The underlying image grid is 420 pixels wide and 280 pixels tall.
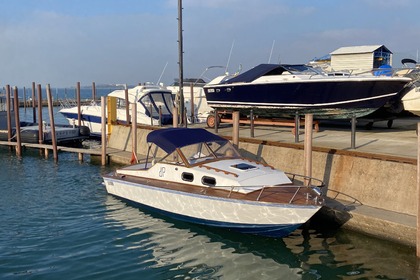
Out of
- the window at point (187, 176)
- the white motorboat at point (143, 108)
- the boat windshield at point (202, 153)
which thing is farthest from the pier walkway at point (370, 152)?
the white motorboat at point (143, 108)

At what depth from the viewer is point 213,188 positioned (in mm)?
9703

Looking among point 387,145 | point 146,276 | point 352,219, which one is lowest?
point 146,276

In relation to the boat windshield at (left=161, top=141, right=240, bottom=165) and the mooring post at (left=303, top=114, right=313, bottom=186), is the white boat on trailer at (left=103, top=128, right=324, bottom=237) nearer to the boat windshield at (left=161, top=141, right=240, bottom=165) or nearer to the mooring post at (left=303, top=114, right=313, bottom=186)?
the boat windshield at (left=161, top=141, right=240, bottom=165)

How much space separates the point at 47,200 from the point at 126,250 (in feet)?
16.3

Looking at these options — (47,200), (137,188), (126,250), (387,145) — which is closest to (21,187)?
(47,200)

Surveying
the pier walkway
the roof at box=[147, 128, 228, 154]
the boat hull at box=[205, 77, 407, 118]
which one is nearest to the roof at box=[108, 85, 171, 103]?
the pier walkway

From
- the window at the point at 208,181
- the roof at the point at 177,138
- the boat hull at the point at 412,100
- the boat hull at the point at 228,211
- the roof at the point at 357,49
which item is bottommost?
the boat hull at the point at 228,211

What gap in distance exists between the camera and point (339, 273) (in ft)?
25.4

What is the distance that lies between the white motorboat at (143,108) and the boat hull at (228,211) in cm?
1172

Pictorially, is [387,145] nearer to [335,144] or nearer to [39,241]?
[335,144]

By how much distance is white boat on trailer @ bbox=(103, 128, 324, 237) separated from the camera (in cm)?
869

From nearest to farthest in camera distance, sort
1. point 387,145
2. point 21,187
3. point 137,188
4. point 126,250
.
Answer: point 126,250, point 137,188, point 387,145, point 21,187

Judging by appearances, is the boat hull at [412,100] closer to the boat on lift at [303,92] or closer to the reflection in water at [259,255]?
the boat on lift at [303,92]

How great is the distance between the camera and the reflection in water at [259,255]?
7.79 m
